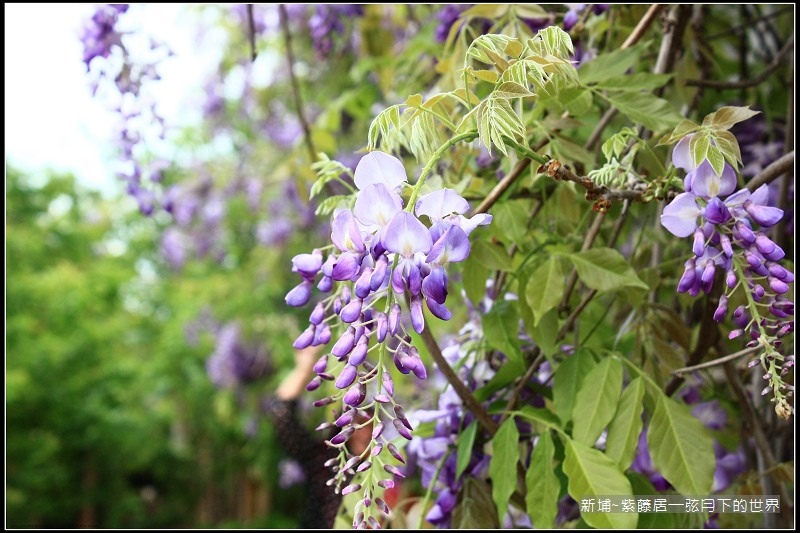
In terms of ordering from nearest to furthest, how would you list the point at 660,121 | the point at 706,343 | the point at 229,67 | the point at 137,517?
1. the point at 660,121
2. the point at 706,343
3. the point at 229,67
4. the point at 137,517

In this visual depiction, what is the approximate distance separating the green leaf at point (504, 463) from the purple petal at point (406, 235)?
1.19ft

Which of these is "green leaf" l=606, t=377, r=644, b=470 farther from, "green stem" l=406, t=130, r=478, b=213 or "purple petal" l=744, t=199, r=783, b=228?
"green stem" l=406, t=130, r=478, b=213

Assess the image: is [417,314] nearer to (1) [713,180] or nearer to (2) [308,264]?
(2) [308,264]

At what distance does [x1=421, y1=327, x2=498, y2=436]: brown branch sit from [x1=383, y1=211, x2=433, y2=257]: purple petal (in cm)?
29

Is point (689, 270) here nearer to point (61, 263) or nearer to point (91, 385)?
point (91, 385)

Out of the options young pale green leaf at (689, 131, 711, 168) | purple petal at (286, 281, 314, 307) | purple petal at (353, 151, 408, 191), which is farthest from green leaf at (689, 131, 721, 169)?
purple petal at (286, 281, 314, 307)

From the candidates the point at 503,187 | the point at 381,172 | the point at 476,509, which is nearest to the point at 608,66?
the point at 503,187

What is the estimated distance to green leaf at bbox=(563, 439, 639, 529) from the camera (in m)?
0.78

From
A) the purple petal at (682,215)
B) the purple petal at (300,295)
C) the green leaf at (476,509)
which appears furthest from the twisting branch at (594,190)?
the green leaf at (476,509)

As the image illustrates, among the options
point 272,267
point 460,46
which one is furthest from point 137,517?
point 460,46

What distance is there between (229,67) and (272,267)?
40.3 inches

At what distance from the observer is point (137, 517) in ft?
21.6

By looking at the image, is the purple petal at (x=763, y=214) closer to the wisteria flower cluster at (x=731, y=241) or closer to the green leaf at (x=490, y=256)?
the wisteria flower cluster at (x=731, y=241)

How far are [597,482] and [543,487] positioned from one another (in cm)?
7
